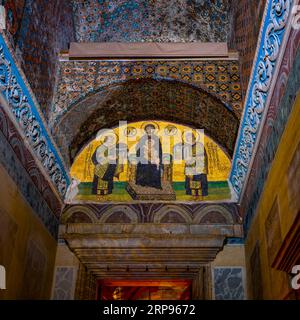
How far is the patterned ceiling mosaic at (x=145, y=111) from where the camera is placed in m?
5.26

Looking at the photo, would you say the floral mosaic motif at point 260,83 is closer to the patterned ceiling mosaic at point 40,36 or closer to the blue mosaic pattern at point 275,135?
the blue mosaic pattern at point 275,135

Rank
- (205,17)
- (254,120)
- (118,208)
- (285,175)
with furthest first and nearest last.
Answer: (205,17) → (118,208) → (254,120) → (285,175)

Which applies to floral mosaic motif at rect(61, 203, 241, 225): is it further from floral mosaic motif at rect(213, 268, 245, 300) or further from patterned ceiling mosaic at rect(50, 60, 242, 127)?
patterned ceiling mosaic at rect(50, 60, 242, 127)

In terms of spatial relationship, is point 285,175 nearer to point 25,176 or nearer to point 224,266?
point 224,266

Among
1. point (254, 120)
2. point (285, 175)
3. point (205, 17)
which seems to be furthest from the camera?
point (205, 17)

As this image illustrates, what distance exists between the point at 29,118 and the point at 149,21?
109 inches

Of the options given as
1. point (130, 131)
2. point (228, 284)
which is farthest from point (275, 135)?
point (130, 131)

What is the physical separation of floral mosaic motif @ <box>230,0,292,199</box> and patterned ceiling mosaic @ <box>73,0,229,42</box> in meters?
2.02

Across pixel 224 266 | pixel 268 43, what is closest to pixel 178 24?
pixel 268 43

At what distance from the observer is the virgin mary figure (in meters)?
5.55

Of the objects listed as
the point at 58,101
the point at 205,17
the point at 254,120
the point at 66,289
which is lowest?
the point at 66,289

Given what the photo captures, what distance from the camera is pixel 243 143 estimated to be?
458 cm

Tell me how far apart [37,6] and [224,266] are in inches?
138

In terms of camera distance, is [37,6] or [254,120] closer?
[254,120]
